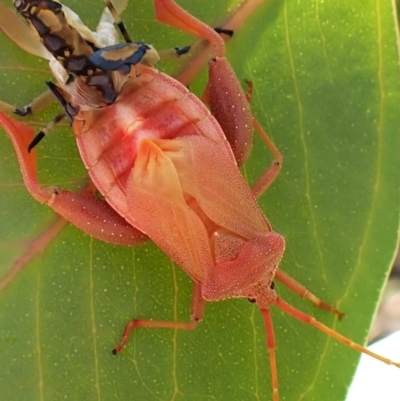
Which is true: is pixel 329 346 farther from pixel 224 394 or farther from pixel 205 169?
pixel 205 169

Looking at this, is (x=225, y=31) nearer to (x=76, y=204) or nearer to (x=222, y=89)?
(x=222, y=89)

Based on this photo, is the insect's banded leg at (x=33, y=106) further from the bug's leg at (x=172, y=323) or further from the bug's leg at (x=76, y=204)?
the bug's leg at (x=172, y=323)

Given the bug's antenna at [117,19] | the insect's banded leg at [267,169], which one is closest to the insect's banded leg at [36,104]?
the bug's antenna at [117,19]

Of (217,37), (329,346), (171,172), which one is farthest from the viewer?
(329,346)

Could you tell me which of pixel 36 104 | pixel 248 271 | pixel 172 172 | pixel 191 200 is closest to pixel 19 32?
pixel 36 104

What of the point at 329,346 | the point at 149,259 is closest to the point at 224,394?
the point at 329,346
